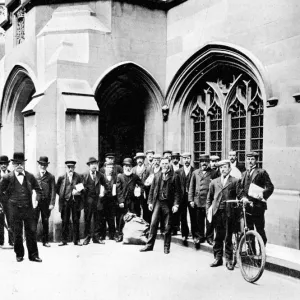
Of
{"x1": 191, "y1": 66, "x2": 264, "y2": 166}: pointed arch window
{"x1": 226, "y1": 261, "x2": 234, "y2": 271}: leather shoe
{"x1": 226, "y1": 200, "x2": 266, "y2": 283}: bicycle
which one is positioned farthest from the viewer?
{"x1": 191, "y1": 66, "x2": 264, "y2": 166}: pointed arch window

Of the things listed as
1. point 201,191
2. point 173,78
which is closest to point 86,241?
point 201,191

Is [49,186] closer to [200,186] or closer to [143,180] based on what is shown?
[143,180]

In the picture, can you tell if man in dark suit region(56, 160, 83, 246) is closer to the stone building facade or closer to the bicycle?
the stone building facade

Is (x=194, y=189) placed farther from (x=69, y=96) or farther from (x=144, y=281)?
(x=69, y=96)

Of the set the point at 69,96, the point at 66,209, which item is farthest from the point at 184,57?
the point at 66,209

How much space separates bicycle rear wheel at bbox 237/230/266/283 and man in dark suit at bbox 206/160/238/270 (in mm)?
453

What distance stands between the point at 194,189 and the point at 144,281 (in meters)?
2.48

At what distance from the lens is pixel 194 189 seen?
7766 millimetres

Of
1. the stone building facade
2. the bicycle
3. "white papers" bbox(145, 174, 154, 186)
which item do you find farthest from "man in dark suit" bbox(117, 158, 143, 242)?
the bicycle

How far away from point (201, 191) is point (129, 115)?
15.7 feet

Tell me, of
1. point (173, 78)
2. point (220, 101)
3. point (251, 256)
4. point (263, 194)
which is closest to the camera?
point (251, 256)

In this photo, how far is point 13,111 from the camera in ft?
41.0

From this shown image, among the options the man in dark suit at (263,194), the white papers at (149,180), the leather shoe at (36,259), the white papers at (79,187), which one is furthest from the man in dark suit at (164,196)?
the leather shoe at (36,259)

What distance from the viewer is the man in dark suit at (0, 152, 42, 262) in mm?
6742
